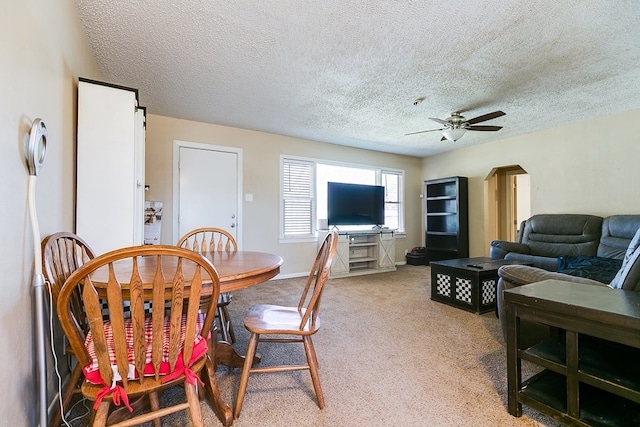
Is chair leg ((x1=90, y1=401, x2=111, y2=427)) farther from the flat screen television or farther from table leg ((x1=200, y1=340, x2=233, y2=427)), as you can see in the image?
the flat screen television

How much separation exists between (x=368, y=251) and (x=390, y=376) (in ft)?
12.4

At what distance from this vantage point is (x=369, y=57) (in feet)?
8.13

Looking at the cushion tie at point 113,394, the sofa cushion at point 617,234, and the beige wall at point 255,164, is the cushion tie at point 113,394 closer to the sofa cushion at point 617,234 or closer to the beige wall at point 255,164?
the beige wall at point 255,164

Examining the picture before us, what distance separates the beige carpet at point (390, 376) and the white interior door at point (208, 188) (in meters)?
1.56

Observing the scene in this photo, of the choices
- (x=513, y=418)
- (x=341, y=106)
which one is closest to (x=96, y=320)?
(x=513, y=418)

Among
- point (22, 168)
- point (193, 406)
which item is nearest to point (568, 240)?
point (193, 406)

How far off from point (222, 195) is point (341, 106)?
2.16 metres

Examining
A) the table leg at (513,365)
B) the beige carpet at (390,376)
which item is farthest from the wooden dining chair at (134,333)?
the table leg at (513,365)

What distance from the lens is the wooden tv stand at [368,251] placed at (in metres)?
5.03

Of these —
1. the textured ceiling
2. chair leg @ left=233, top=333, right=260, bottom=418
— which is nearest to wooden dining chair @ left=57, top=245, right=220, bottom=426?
chair leg @ left=233, top=333, right=260, bottom=418

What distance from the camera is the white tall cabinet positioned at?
6.47 feet

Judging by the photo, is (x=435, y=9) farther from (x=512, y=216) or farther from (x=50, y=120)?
(x=512, y=216)

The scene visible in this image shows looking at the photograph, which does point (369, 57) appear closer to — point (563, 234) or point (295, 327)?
point (295, 327)

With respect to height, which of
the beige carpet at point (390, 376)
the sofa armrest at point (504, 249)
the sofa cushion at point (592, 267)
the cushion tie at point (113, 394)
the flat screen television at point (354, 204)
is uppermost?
the flat screen television at point (354, 204)
